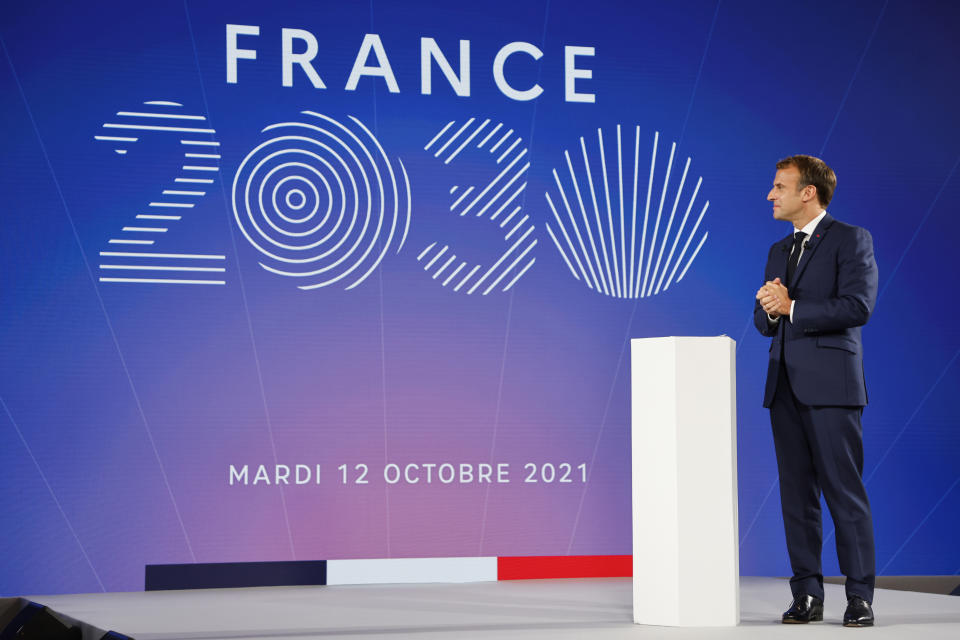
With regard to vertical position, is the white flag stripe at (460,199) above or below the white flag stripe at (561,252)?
above

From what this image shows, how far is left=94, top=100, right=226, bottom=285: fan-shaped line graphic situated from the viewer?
389 centimetres

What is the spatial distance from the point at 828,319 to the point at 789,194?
39cm

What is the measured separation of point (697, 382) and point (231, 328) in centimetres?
197

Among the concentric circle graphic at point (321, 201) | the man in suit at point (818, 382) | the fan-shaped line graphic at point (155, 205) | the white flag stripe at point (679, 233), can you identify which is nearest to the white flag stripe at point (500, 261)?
the concentric circle graphic at point (321, 201)

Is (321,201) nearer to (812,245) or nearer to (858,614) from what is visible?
(812,245)

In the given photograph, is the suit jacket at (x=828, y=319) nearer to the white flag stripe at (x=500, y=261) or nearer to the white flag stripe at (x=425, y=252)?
the white flag stripe at (x=500, y=261)

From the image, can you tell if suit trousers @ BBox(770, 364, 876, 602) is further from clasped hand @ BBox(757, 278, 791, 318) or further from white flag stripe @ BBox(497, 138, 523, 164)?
white flag stripe @ BBox(497, 138, 523, 164)

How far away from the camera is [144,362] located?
12.7 ft

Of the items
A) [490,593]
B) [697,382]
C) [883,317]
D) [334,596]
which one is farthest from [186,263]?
[883,317]

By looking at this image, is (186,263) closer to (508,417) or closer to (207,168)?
(207,168)

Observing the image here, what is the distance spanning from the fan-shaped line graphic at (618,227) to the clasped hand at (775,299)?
59.4 inches

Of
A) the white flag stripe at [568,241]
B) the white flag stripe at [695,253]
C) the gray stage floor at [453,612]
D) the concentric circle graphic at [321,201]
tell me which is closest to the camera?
the gray stage floor at [453,612]

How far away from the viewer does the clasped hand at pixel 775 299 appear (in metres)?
2.79

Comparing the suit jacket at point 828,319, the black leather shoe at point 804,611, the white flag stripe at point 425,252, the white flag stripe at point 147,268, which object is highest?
the white flag stripe at point 425,252
